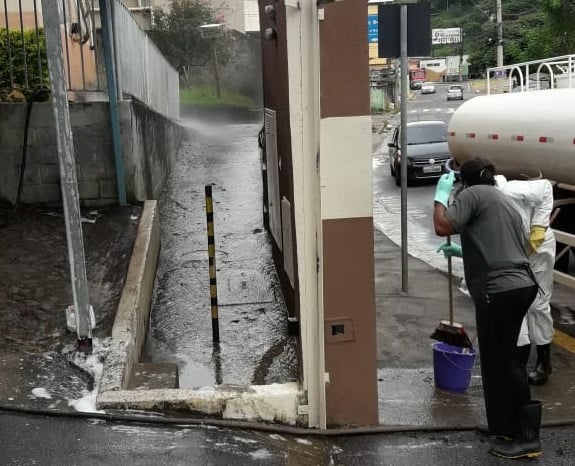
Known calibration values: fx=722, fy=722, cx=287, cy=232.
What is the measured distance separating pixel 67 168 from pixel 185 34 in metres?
33.3

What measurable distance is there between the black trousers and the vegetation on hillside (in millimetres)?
5197

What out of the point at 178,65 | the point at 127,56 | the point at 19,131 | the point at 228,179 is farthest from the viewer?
the point at 178,65

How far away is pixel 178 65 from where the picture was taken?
3750 cm

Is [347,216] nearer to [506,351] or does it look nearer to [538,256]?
[506,351]

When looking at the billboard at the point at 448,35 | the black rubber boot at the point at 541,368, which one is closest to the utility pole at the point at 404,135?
the black rubber boot at the point at 541,368

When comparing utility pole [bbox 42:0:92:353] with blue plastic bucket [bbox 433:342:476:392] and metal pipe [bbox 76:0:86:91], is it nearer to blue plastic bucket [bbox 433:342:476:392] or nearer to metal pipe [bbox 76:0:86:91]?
blue plastic bucket [bbox 433:342:476:392]

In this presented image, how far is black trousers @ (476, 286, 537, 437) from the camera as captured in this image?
4.35 m

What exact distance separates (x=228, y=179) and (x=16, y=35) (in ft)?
20.0

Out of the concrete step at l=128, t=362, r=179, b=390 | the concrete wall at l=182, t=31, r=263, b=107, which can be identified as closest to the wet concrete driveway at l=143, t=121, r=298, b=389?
the concrete step at l=128, t=362, r=179, b=390

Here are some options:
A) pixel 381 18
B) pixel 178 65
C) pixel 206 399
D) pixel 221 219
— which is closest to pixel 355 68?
pixel 206 399

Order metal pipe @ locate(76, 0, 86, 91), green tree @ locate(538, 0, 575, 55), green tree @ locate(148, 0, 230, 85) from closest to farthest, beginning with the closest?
metal pipe @ locate(76, 0, 86, 91), green tree @ locate(538, 0, 575, 55), green tree @ locate(148, 0, 230, 85)

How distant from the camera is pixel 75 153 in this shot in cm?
867

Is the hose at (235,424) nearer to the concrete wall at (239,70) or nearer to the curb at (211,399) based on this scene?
the curb at (211,399)

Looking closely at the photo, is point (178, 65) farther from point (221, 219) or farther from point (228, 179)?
point (221, 219)
